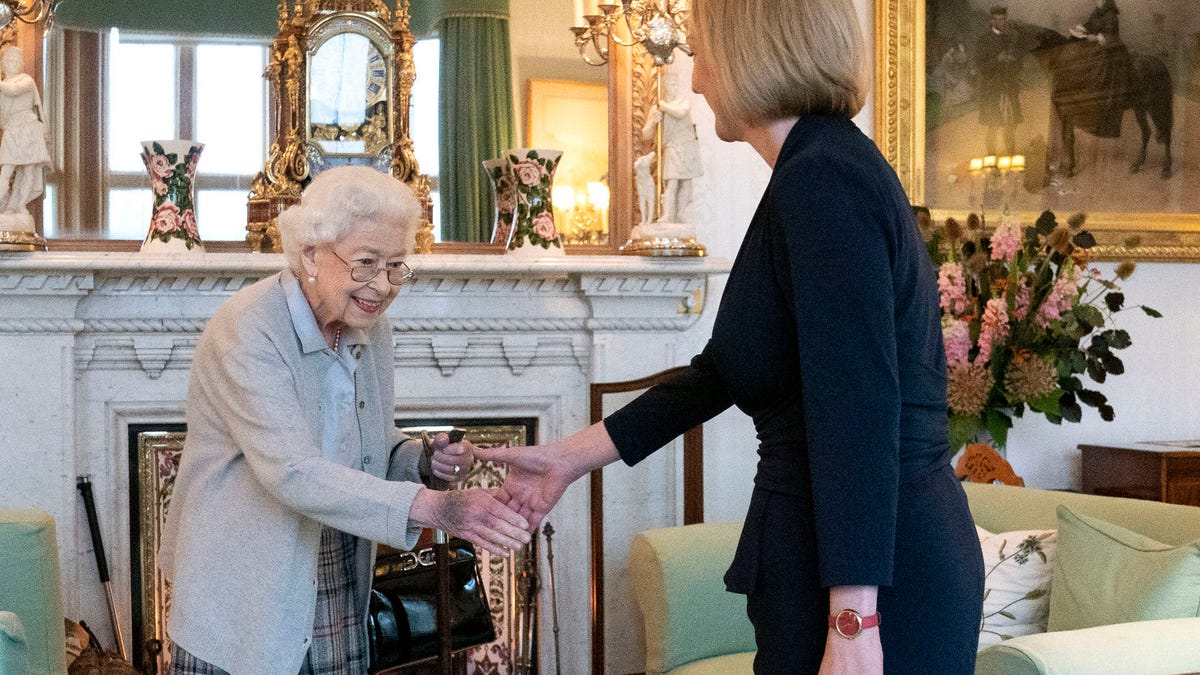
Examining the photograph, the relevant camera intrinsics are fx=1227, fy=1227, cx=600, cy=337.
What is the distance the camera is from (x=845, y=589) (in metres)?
1.31

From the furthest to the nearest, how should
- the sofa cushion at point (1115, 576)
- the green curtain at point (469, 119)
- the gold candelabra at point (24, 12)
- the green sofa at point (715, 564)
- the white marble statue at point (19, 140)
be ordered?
the green curtain at point (469, 119) < the white marble statue at point (19, 140) < the gold candelabra at point (24, 12) < the green sofa at point (715, 564) < the sofa cushion at point (1115, 576)

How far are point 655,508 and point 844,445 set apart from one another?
108 inches

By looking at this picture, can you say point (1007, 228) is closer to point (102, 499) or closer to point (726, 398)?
point (726, 398)

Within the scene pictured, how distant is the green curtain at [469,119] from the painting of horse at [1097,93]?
6.38 feet

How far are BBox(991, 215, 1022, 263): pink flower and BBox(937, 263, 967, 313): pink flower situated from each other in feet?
0.45

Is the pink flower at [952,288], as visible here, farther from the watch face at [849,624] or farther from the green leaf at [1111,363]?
the watch face at [849,624]

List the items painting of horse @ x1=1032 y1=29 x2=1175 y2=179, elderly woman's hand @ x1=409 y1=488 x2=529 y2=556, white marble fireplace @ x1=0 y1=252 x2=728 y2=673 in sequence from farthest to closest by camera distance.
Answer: painting of horse @ x1=1032 y1=29 x2=1175 y2=179
white marble fireplace @ x1=0 y1=252 x2=728 y2=673
elderly woman's hand @ x1=409 y1=488 x2=529 y2=556

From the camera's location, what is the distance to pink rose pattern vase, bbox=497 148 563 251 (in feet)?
12.3

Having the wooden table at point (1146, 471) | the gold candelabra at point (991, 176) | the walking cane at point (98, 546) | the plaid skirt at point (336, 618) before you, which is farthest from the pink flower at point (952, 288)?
the walking cane at point (98, 546)

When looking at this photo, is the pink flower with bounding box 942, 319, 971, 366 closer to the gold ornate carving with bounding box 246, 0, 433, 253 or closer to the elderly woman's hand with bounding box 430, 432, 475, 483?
the gold ornate carving with bounding box 246, 0, 433, 253

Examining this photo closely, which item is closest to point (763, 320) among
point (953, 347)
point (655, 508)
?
point (953, 347)

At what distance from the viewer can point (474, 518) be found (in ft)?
6.24

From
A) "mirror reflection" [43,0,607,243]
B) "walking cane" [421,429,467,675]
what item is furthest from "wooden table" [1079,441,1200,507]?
"walking cane" [421,429,467,675]

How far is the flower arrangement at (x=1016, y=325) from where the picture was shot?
12.1 feet
